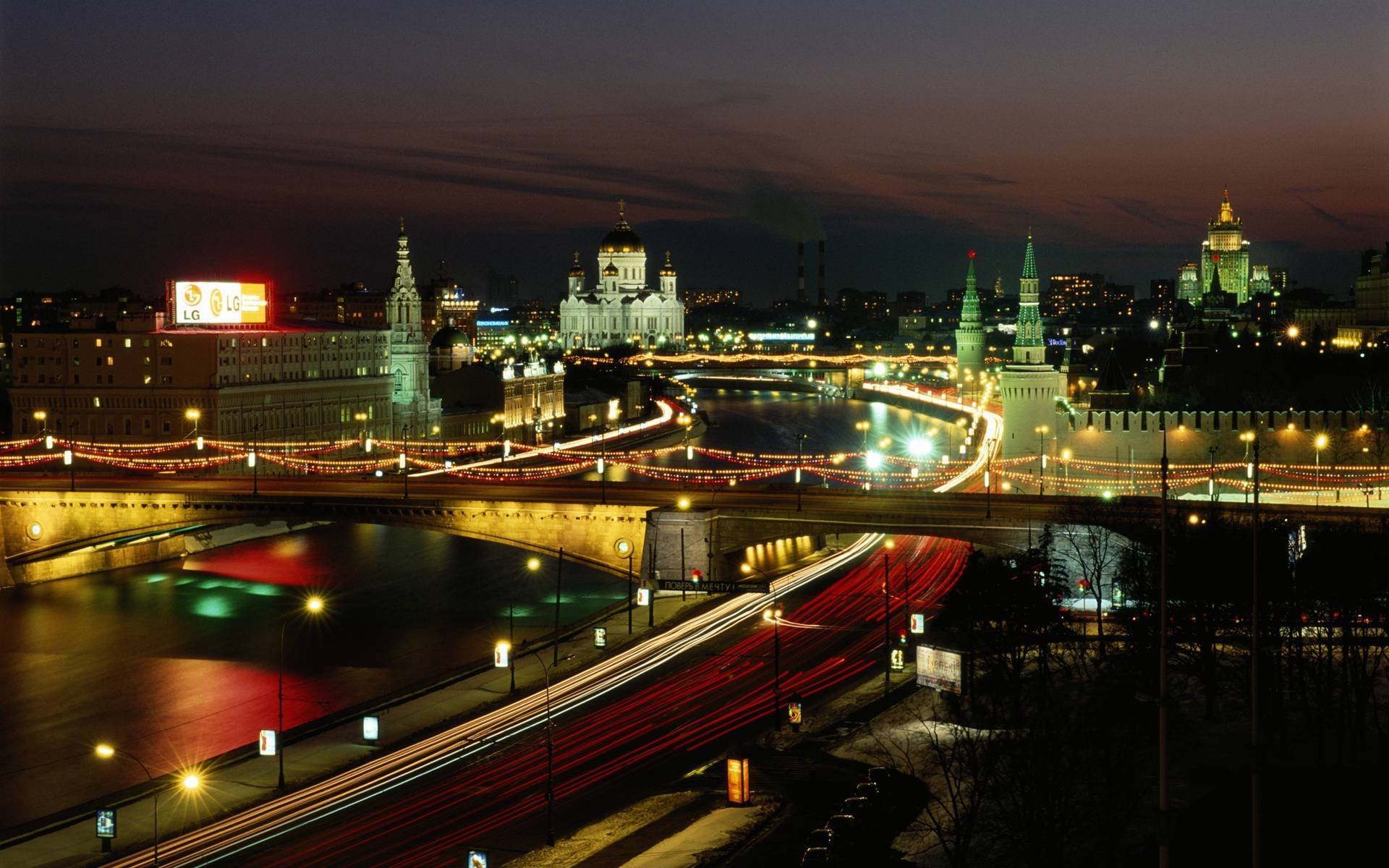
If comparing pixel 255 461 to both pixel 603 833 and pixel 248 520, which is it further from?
pixel 603 833

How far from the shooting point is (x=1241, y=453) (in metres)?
50.8

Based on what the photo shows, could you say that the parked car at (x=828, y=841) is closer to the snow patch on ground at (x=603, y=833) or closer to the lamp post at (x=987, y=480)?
the snow patch on ground at (x=603, y=833)

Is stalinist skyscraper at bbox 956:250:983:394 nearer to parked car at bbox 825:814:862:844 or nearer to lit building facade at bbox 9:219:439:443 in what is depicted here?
lit building facade at bbox 9:219:439:443

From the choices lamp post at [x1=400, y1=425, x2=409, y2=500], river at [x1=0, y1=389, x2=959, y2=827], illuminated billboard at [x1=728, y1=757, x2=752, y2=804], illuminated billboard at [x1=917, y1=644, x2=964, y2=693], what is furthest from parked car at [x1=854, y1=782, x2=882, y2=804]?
lamp post at [x1=400, y1=425, x2=409, y2=500]

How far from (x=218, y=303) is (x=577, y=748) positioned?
42.6 meters

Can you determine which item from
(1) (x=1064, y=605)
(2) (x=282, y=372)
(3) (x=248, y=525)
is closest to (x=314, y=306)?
(2) (x=282, y=372)

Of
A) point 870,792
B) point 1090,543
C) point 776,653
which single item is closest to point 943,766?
point 870,792

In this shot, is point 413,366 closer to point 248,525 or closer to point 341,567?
point 248,525

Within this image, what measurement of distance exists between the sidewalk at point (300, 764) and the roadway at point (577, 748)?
0.51m

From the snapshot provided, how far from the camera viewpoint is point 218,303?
61406 millimetres

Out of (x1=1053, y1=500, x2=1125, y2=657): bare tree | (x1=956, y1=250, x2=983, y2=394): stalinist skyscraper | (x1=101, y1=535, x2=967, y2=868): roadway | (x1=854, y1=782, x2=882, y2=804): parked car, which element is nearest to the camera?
(x1=854, y1=782, x2=882, y2=804): parked car

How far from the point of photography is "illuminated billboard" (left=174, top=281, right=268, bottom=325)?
60.1 m

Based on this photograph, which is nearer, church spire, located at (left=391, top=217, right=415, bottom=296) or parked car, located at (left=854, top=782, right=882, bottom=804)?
parked car, located at (left=854, top=782, right=882, bottom=804)

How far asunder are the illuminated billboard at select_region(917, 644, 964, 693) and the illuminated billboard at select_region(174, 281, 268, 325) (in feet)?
138
